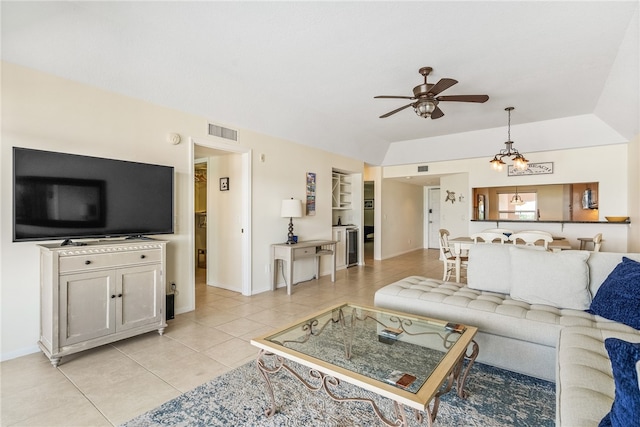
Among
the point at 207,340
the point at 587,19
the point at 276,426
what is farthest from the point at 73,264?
A: the point at 587,19

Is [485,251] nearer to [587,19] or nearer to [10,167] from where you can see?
[587,19]

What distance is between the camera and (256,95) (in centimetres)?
392

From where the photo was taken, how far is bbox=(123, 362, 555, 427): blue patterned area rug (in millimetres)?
1769

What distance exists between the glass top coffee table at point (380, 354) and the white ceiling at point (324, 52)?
2445mm

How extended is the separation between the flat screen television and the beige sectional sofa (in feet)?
8.33

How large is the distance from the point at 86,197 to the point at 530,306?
3952 mm

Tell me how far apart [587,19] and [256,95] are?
11.1 feet

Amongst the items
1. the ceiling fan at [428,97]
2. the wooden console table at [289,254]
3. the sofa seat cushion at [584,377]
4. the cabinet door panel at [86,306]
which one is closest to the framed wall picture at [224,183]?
the wooden console table at [289,254]

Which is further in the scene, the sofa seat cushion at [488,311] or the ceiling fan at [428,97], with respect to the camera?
the ceiling fan at [428,97]

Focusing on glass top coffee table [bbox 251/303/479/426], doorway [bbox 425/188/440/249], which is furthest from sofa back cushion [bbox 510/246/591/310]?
doorway [bbox 425/188/440/249]

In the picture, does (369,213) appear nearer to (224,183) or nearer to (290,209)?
(290,209)

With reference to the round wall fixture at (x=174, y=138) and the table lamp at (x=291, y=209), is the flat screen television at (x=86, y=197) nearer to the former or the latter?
the round wall fixture at (x=174, y=138)

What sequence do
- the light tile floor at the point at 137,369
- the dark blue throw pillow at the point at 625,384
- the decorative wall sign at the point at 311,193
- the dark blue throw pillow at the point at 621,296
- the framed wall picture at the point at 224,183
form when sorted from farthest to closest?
1. the decorative wall sign at the point at 311,193
2. the framed wall picture at the point at 224,183
3. the dark blue throw pillow at the point at 621,296
4. the light tile floor at the point at 137,369
5. the dark blue throw pillow at the point at 625,384

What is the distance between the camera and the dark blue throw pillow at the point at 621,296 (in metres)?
1.99
